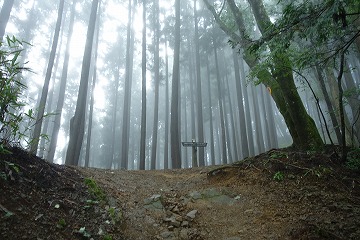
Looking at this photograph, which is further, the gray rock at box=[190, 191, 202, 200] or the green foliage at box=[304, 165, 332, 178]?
the gray rock at box=[190, 191, 202, 200]

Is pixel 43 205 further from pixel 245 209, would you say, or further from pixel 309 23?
pixel 309 23

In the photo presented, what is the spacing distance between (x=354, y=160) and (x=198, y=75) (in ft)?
44.8

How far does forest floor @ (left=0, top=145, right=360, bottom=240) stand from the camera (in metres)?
2.99

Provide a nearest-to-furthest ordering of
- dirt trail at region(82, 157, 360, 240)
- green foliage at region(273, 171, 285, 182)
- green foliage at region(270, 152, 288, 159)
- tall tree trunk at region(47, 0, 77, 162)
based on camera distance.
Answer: dirt trail at region(82, 157, 360, 240)
green foliage at region(273, 171, 285, 182)
green foliage at region(270, 152, 288, 159)
tall tree trunk at region(47, 0, 77, 162)

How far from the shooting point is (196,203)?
525 cm

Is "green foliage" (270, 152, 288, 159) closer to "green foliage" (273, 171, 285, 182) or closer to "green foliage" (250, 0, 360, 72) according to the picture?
"green foliage" (273, 171, 285, 182)

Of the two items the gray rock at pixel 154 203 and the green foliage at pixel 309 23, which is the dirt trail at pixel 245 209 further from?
the green foliage at pixel 309 23

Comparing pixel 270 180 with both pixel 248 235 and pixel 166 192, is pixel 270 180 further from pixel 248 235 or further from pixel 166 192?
pixel 166 192

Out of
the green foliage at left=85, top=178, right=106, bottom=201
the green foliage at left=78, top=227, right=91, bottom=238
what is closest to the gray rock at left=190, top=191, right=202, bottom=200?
the green foliage at left=85, top=178, right=106, bottom=201

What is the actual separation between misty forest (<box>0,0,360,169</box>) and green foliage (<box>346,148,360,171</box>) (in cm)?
25

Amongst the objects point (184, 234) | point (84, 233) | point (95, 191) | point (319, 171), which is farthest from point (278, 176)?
point (84, 233)

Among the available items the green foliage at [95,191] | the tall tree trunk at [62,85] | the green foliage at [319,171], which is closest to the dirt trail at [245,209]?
the green foliage at [319,171]

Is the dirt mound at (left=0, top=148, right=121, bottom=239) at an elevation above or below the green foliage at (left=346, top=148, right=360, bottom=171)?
below

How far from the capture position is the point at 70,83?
98.5 ft
